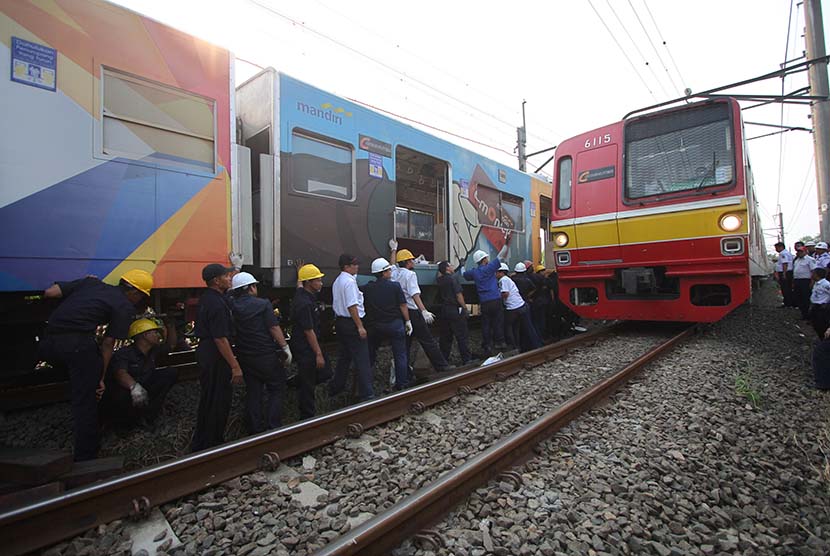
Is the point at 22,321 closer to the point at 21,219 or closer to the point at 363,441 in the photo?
the point at 21,219

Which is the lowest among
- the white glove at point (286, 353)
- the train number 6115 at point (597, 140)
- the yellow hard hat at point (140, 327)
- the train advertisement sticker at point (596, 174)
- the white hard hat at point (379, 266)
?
the white glove at point (286, 353)

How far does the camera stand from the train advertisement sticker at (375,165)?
19.2ft

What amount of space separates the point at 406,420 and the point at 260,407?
4.53ft

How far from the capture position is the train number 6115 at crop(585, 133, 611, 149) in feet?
23.6

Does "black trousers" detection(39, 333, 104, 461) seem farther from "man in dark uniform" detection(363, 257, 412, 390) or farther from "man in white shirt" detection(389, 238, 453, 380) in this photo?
"man in white shirt" detection(389, 238, 453, 380)

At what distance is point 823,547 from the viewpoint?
2.07m

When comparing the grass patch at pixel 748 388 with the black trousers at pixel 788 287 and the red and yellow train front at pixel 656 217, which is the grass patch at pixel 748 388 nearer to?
the red and yellow train front at pixel 656 217

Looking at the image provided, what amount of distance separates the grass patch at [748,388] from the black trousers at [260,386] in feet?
14.1

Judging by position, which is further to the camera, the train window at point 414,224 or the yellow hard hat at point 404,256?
the train window at point 414,224

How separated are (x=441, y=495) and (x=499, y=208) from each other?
7.12 meters

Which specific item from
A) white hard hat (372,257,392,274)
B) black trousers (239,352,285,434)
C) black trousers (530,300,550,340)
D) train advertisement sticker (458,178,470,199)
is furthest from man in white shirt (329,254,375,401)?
black trousers (530,300,550,340)

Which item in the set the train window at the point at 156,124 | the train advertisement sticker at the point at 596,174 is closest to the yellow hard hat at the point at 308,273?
the train window at the point at 156,124

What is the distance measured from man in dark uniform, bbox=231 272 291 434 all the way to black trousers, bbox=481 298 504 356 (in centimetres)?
392

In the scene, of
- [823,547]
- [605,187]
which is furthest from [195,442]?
[605,187]
